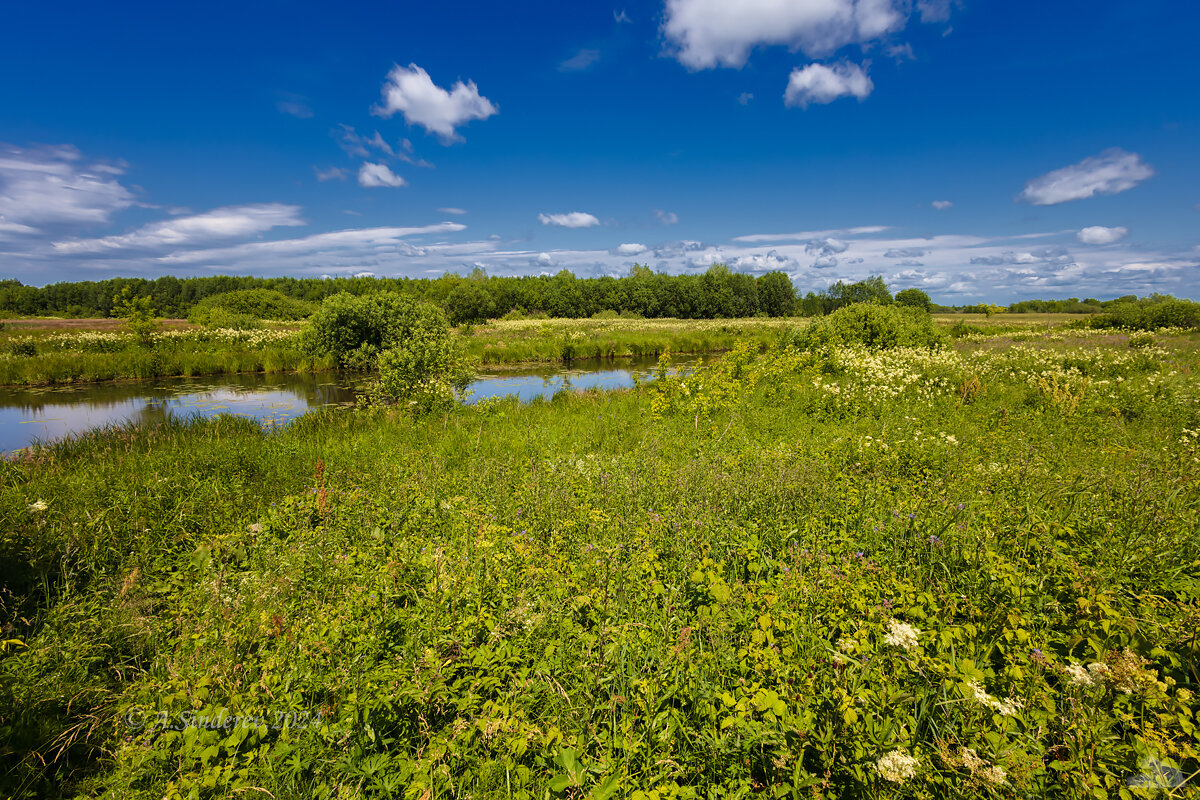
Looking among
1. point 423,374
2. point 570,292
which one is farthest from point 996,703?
point 570,292

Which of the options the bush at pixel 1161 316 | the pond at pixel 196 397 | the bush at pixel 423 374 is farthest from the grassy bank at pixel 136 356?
the bush at pixel 1161 316

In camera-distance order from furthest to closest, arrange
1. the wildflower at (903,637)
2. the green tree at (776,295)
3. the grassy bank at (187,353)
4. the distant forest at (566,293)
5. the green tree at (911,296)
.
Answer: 1. the green tree at (776,295)
2. the distant forest at (566,293)
3. the green tree at (911,296)
4. the grassy bank at (187,353)
5. the wildflower at (903,637)

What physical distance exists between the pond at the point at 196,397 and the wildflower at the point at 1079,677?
45.4ft

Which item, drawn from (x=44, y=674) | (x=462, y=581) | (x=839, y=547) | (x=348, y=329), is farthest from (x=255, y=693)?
(x=348, y=329)

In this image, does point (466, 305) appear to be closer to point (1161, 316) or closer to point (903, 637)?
point (1161, 316)

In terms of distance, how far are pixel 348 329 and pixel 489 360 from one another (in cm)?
976

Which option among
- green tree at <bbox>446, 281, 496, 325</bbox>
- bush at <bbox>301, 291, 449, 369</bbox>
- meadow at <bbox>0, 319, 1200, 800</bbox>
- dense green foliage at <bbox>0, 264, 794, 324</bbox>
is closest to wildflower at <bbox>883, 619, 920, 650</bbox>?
meadow at <bbox>0, 319, 1200, 800</bbox>

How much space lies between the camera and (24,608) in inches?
163

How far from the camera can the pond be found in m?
14.9

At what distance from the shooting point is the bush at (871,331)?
22188 mm

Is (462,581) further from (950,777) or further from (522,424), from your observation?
(522,424)

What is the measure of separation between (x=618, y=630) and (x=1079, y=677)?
2.33 m

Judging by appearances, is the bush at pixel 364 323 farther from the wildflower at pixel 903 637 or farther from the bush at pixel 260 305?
the bush at pixel 260 305

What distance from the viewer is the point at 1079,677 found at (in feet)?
7.51
